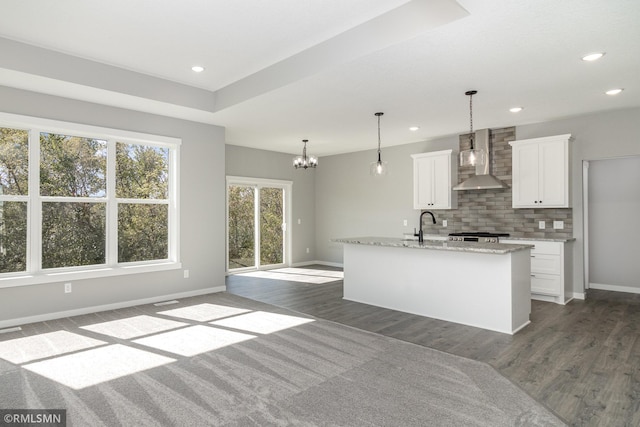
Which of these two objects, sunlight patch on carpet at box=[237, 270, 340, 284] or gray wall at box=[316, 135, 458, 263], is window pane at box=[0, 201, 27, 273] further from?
gray wall at box=[316, 135, 458, 263]

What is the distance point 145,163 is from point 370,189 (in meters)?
4.72

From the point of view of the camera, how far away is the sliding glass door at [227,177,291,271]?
789cm

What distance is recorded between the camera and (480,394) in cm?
262

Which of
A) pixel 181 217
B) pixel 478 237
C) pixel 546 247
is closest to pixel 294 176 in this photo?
pixel 181 217

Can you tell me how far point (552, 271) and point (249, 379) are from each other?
4612 mm

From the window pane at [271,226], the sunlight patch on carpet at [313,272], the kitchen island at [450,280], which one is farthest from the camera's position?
the window pane at [271,226]

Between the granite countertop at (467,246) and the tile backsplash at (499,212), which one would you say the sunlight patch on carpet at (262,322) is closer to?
the granite countertop at (467,246)

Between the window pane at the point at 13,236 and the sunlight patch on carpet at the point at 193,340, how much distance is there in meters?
1.94

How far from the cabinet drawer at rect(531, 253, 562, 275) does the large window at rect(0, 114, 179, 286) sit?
530cm

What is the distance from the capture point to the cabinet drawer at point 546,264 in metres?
5.32

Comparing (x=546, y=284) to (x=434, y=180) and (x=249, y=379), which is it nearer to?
(x=434, y=180)

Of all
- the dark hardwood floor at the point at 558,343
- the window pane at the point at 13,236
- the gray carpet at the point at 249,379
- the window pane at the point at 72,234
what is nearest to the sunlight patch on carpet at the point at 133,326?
the gray carpet at the point at 249,379

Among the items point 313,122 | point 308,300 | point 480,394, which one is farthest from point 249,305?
point 480,394

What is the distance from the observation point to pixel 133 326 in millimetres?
4207
